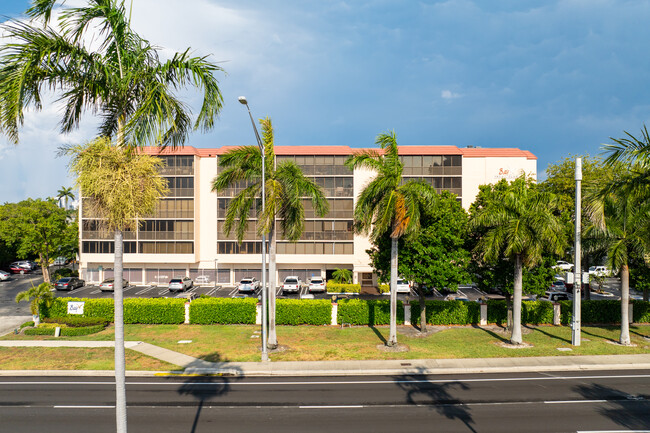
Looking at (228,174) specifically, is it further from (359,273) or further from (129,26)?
(359,273)

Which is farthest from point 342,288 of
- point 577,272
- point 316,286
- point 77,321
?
point 577,272

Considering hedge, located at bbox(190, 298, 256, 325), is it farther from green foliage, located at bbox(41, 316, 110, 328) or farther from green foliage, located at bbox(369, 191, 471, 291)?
green foliage, located at bbox(369, 191, 471, 291)

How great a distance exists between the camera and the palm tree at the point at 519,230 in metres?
21.4

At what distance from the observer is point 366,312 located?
27.9 m

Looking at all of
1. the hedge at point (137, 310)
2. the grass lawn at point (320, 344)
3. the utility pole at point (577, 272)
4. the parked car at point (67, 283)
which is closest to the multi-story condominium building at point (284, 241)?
the parked car at point (67, 283)

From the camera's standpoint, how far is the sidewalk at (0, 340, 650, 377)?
18719mm

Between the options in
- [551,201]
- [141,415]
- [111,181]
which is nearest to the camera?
[111,181]

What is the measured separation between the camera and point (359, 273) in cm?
4981

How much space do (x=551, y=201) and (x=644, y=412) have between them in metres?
11.8

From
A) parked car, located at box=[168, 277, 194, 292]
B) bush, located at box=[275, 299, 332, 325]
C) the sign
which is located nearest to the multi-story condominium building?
parked car, located at box=[168, 277, 194, 292]

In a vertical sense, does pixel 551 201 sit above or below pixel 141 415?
above

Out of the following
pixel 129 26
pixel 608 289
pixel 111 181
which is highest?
pixel 129 26

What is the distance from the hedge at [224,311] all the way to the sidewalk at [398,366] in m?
7.96

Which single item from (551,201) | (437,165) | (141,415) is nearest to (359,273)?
(437,165)
